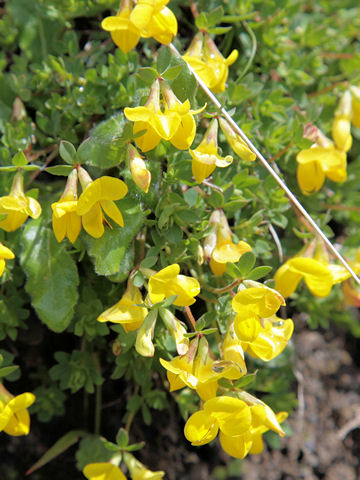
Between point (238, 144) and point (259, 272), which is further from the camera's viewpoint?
point (238, 144)

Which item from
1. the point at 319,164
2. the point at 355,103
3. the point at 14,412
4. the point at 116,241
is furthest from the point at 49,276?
the point at 355,103

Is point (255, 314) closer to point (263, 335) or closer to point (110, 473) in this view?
point (263, 335)

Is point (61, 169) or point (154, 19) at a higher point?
point (154, 19)

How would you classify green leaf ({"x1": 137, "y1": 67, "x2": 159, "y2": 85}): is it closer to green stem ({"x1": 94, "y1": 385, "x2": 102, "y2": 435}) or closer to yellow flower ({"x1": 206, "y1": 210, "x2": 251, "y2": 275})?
yellow flower ({"x1": 206, "y1": 210, "x2": 251, "y2": 275})

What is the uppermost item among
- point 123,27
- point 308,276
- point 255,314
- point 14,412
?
point 123,27

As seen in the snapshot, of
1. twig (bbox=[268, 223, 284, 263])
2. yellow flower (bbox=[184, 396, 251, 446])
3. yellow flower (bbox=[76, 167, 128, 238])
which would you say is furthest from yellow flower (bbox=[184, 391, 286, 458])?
twig (bbox=[268, 223, 284, 263])

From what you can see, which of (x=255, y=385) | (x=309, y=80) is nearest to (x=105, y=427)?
(x=255, y=385)

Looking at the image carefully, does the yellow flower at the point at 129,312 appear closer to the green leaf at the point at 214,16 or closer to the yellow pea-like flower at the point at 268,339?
the yellow pea-like flower at the point at 268,339
